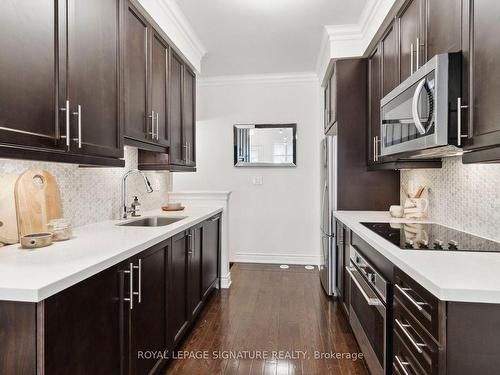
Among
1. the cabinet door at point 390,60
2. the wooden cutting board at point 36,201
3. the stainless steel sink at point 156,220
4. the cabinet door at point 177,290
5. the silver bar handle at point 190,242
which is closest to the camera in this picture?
the wooden cutting board at point 36,201

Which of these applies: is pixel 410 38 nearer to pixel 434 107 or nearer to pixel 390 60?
pixel 390 60

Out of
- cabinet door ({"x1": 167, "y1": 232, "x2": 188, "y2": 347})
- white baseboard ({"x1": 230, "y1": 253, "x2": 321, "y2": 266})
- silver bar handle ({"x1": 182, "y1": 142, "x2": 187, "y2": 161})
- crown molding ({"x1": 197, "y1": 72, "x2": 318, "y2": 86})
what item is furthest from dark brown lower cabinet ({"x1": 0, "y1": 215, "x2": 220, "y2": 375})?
crown molding ({"x1": 197, "y1": 72, "x2": 318, "y2": 86})

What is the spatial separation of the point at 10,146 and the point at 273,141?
345 cm

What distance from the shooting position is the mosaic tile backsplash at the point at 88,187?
1.72 m

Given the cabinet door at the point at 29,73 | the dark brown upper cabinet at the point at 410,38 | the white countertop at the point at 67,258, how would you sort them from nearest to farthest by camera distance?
the white countertop at the point at 67,258 → the cabinet door at the point at 29,73 → the dark brown upper cabinet at the point at 410,38

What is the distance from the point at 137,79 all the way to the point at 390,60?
1.80 metres

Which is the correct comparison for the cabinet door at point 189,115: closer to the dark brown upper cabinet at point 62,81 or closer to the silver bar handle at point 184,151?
the silver bar handle at point 184,151

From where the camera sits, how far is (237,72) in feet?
13.7

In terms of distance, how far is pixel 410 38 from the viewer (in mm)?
1908

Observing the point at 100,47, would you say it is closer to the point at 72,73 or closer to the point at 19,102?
the point at 72,73

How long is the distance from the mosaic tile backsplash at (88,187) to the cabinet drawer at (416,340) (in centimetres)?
184

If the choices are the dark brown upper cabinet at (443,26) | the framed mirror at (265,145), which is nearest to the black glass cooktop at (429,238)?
the dark brown upper cabinet at (443,26)

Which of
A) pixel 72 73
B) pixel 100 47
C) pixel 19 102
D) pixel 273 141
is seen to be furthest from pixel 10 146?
pixel 273 141

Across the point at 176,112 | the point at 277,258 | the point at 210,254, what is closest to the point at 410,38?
the point at 176,112
